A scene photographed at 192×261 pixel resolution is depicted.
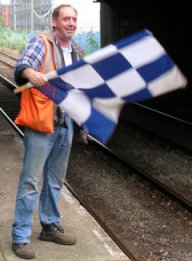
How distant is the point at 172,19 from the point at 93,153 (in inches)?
360

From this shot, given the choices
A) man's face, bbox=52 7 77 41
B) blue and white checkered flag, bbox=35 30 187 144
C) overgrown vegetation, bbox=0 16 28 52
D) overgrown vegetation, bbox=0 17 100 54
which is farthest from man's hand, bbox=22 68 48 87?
overgrown vegetation, bbox=0 16 28 52

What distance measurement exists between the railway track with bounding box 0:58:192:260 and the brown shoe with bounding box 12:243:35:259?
0.99 metres

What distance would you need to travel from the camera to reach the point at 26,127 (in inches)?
164

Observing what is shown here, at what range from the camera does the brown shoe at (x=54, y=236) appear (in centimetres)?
461

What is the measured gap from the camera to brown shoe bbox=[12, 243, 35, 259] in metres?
4.25

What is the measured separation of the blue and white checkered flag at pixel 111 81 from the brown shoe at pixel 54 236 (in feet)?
3.10

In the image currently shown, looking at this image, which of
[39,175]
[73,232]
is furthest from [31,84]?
[73,232]

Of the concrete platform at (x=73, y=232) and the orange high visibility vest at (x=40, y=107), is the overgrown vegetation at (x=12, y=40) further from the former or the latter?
the orange high visibility vest at (x=40, y=107)

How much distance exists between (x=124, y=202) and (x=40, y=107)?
12.0 ft

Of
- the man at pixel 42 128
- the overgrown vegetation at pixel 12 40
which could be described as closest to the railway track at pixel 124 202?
the man at pixel 42 128

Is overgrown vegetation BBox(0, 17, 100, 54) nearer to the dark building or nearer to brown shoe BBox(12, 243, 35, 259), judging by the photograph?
the dark building

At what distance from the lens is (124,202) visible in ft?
24.3

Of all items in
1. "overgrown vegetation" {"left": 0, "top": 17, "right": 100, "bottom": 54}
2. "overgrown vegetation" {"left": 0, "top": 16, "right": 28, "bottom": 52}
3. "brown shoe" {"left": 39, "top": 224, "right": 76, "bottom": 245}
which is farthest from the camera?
"overgrown vegetation" {"left": 0, "top": 16, "right": 28, "bottom": 52}

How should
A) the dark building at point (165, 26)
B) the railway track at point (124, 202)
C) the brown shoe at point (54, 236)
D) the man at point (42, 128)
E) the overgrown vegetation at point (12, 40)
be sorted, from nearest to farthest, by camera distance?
1. the man at point (42, 128)
2. the brown shoe at point (54, 236)
3. the railway track at point (124, 202)
4. the dark building at point (165, 26)
5. the overgrown vegetation at point (12, 40)
